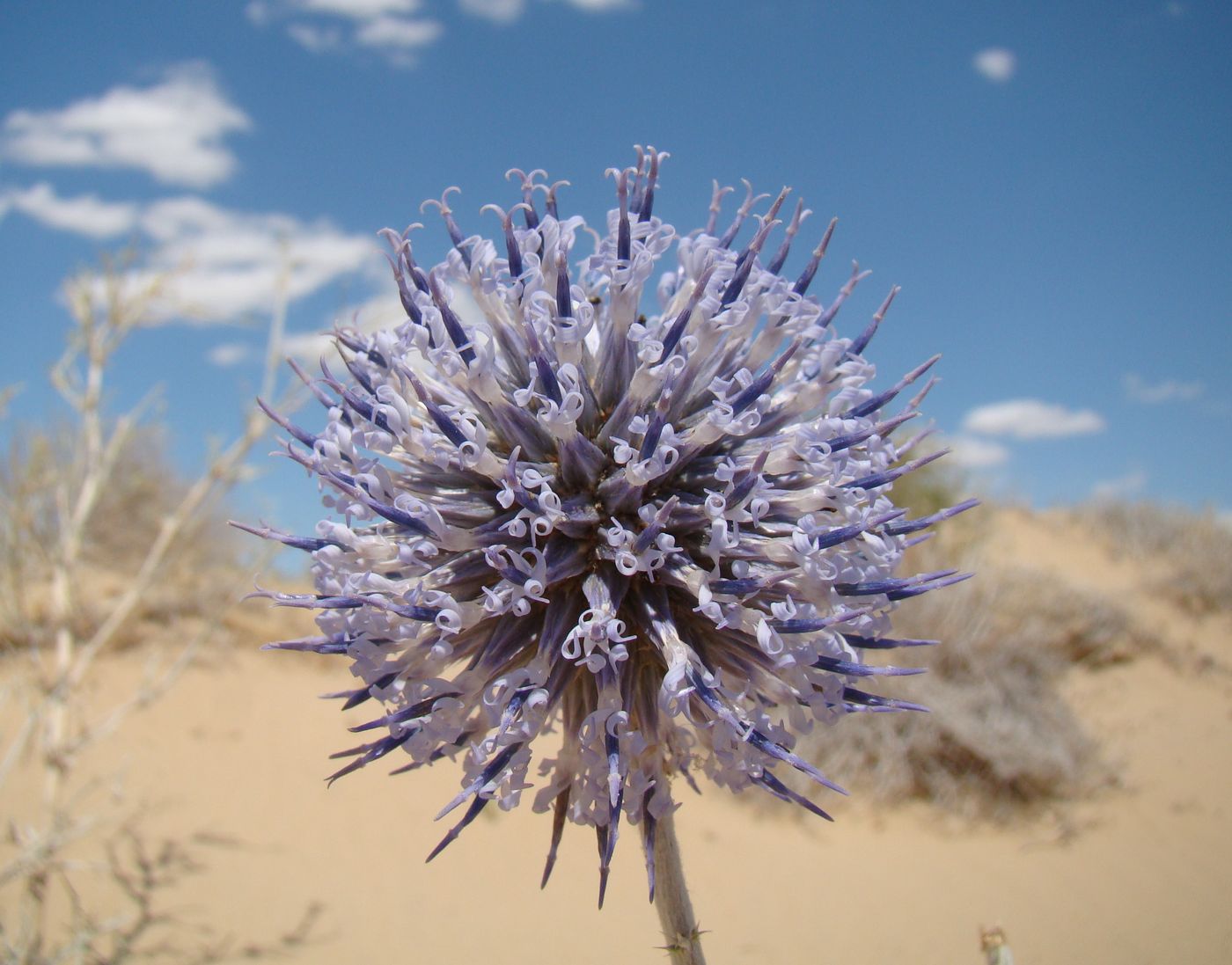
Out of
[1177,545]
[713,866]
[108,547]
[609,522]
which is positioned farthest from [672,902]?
[1177,545]

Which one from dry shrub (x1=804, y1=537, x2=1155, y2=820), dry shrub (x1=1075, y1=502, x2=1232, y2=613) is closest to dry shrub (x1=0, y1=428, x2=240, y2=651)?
dry shrub (x1=804, y1=537, x2=1155, y2=820)

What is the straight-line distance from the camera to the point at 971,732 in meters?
6.94

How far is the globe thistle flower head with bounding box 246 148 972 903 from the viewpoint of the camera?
1602 mm

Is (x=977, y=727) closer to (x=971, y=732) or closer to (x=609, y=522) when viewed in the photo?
(x=971, y=732)

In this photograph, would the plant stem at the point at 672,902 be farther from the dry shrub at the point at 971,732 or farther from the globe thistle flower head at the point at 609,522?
the dry shrub at the point at 971,732

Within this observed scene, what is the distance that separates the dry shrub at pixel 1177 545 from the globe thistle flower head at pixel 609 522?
12.3 meters

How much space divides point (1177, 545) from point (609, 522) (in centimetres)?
1490

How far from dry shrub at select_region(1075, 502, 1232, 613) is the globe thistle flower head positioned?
1234cm

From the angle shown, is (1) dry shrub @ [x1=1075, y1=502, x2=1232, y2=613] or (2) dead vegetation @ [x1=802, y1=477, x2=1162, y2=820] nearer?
(2) dead vegetation @ [x1=802, y1=477, x2=1162, y2=820]

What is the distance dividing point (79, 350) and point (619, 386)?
15.6ft

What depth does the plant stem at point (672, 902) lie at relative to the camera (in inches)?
63.9

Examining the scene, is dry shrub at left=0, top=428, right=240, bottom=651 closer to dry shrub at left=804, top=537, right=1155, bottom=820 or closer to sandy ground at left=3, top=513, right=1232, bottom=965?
sandy ground at left=3, top=513, right=1232, bottom=965

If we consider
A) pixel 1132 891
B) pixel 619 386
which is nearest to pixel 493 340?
pixel 619 386

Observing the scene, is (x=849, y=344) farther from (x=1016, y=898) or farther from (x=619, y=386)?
(x=1016, y=898)
